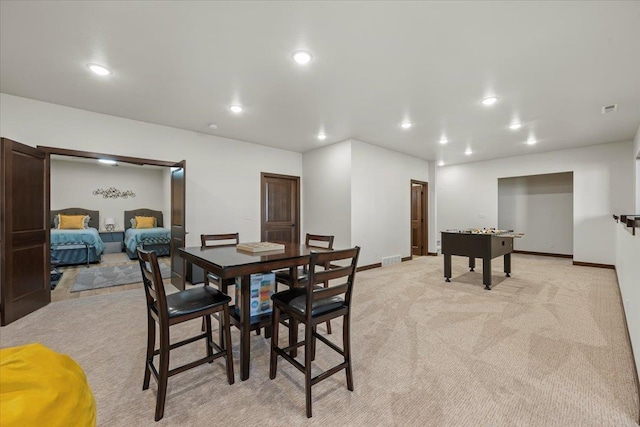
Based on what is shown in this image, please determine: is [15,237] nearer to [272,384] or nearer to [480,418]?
[272,384]

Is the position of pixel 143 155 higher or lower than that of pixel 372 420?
higher

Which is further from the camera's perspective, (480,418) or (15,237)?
(15,237)

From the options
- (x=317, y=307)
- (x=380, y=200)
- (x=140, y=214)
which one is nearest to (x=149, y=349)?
(x=317, y=307)

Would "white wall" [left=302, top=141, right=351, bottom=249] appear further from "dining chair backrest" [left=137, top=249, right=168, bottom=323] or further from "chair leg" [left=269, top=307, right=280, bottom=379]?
"dining chair backrest" [left=137, top=249, right=168, bottom=323]

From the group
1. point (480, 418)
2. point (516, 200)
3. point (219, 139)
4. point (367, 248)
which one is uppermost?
point (219, 139)

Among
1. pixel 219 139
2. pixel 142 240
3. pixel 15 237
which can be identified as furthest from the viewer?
pixel 142 240

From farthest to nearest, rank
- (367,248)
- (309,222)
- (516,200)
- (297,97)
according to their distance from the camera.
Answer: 1. (516,200)
2. (309,222)
3. (367,248)
4. (297,97)

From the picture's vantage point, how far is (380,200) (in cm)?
596

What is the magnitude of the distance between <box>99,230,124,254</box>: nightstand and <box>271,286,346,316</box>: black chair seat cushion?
769cm

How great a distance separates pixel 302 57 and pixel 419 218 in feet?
19.8

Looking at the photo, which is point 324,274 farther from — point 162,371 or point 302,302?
point 162,371

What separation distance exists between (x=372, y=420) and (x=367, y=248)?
162 inches

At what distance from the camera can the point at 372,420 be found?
159 cm

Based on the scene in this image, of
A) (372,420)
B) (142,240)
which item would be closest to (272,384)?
(372,420)
